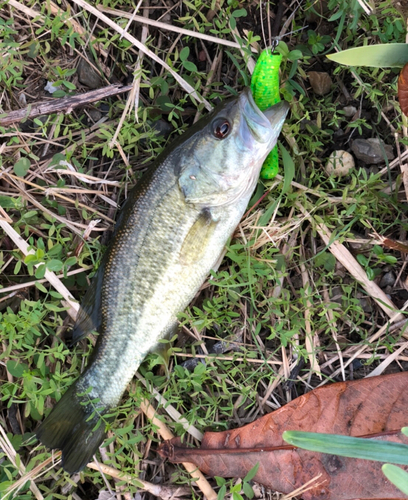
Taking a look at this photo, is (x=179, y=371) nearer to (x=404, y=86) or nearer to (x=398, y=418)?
(x=398, y=418)

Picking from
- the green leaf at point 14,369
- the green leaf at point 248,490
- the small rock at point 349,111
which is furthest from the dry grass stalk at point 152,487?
the small rock at point 349,111

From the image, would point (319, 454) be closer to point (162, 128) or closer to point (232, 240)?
point (232, 240)

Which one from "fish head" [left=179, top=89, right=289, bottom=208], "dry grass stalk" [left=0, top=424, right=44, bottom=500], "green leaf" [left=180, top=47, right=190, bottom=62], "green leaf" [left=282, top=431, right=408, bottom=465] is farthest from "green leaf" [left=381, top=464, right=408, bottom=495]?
"green leaf" [left=180, top=47, right=190, bottom=62]

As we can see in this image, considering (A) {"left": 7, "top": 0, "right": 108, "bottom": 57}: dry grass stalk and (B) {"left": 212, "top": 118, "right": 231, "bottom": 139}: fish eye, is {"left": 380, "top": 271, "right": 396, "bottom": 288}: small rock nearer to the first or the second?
(B) {"left": 212, "top": 118, "right": 231, "bottom": 139}: fish eye

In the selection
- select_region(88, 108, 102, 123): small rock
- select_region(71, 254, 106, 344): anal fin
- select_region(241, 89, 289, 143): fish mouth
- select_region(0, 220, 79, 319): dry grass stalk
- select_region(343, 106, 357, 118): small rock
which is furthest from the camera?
select_region(88, 108, 102, 123): small rock

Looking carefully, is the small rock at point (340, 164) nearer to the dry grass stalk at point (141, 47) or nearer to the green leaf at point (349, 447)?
the dry grass stalk at point (141, 47)

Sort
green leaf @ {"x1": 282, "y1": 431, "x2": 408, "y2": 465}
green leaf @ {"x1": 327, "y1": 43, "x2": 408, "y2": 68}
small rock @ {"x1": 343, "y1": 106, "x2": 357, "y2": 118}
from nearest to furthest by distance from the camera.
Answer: green leaf @ {"x1": 282, "y1": 431, "x2": 408, "y2": 465}
green leaf @ {"x1": 327, "y1": 43, "x2": 408, "y2": 68}
small rock @ {"x1": 343, "y1": 106, "x2": 357, "y2": 118}

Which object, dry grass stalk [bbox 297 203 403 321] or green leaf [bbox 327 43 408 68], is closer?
green leaf [bbox 327 43 408 68]
